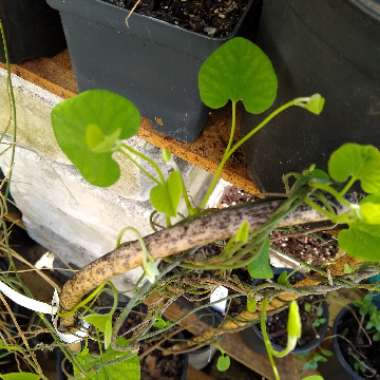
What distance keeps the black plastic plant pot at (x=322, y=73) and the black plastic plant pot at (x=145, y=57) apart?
77 mm

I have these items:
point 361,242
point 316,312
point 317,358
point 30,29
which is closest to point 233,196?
point 316,312

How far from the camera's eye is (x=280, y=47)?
45cm

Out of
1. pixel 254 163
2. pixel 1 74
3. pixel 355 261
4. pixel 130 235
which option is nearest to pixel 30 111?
pixel 1 74

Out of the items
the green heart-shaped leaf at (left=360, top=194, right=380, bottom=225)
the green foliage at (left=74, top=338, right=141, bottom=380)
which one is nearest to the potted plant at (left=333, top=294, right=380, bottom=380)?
the green foliage at (left=74, top=338, right=141, bottom=380)

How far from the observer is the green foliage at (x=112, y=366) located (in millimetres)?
623

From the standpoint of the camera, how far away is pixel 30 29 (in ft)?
2.26

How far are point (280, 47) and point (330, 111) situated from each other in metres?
0.08

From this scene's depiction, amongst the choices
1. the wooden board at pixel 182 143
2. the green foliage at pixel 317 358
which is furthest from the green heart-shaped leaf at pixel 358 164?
the green foliage at pixel 317 358

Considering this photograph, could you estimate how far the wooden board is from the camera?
63 centimetres

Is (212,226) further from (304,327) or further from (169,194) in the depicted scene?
(304,327)

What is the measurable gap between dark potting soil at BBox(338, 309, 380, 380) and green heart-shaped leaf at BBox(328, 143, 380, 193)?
35.7 inches

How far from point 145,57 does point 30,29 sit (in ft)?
0.75

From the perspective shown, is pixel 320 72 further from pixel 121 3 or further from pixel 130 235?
pixel 130 235

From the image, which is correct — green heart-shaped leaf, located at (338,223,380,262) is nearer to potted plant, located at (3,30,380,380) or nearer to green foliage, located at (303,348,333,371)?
potted plant, located at (3,30,380,380)
